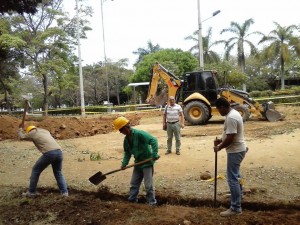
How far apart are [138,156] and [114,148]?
628 centimetres

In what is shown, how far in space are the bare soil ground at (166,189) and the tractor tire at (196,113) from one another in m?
4.06

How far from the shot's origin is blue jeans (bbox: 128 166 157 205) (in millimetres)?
5410

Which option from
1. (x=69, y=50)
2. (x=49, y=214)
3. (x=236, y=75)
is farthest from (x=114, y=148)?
(x=236, y=75)

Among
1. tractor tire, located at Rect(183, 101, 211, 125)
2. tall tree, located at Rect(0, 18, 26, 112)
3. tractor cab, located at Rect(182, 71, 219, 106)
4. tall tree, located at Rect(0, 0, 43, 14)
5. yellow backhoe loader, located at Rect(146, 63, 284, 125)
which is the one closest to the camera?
tall tree, located at Rect(0, 0, 43, 14)

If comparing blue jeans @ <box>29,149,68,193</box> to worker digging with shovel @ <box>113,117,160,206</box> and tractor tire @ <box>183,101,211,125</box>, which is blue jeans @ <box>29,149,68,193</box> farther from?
tractor tire @ <box>183,101,211,125</box>

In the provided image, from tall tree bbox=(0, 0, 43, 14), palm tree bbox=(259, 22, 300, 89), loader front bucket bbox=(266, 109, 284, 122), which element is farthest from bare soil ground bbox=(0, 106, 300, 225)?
palm tree bbox=(259, 22, 300, 89)

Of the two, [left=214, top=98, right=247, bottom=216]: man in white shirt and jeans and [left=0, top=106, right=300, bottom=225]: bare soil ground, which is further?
[left=0, top=106, right=300, bottom=225]: bare soil ground

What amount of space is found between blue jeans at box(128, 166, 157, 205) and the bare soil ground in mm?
179

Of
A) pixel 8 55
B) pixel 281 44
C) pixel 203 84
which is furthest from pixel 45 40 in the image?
pixel 281 44

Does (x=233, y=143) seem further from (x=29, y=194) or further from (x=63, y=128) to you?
(x=63, y=128)

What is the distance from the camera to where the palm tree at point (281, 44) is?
38719 mm

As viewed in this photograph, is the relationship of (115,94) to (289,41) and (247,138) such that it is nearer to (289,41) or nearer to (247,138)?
(289,41)

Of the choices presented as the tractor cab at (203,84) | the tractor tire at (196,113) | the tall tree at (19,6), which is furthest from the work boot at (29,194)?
the tractor cab at (203,84)

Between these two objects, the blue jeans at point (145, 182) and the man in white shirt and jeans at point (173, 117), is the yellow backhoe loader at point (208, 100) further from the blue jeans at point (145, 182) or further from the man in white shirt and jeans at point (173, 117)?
the blue jeans at point (145, 182)
